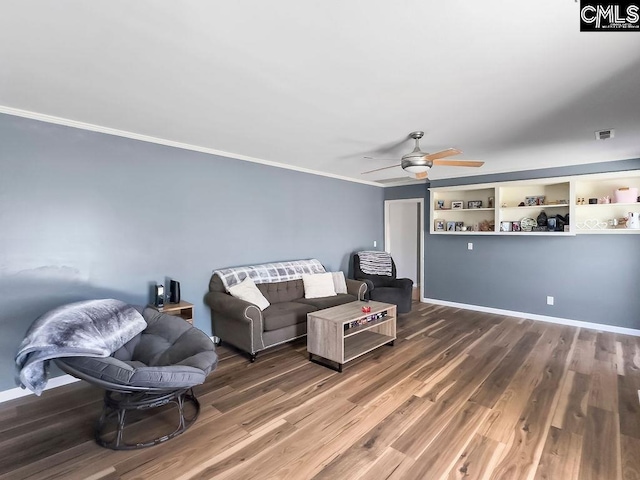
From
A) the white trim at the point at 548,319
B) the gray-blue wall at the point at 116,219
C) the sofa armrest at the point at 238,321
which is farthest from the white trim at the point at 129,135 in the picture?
the white trim at the point at 548,319

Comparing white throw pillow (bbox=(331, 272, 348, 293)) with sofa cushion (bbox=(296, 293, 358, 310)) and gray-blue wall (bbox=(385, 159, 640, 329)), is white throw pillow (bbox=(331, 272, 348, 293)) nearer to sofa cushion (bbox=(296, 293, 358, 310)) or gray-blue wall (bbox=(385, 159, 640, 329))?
sofa cushion (bbox=(296, 293, 358, 310))

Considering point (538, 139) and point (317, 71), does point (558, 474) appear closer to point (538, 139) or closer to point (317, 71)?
point (317, 71)

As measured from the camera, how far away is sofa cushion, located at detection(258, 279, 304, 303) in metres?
4.06

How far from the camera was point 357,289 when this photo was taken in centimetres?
467

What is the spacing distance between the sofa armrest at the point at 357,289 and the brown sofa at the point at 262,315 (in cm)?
33

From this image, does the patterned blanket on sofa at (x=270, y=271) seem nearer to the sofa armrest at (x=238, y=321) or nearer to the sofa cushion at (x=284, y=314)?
the sofa armrest at (x=238, y=321)

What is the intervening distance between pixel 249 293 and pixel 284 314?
1.57ft

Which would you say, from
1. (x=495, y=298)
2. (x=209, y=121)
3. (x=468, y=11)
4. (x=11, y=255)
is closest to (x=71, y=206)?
(x=11, y=255)

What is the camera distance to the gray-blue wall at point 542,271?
422cm

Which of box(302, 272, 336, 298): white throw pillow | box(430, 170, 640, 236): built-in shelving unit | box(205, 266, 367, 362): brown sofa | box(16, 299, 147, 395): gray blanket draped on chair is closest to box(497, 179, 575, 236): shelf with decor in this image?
box(430, 170, 640, 236): built-in shelving unit

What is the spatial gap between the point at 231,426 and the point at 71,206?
7.91ft

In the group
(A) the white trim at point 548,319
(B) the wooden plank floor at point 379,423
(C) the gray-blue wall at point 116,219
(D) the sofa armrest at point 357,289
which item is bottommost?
(B) the wooden plank floor at point 379,423

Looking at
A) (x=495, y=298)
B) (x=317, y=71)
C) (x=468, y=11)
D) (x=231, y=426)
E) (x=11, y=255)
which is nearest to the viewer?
(x=468, y=11)

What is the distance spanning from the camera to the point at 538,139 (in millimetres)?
3348
